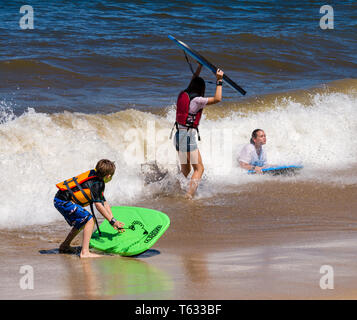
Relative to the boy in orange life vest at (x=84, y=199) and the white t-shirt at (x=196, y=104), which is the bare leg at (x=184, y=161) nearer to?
the white t-shirt at (x=196, y=104)

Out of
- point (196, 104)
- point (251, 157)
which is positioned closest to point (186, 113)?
point (196, 104)

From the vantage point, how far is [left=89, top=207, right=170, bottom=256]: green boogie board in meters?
5.46

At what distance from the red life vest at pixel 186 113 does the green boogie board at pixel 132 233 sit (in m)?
1.87

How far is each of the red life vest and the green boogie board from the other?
6.13ft

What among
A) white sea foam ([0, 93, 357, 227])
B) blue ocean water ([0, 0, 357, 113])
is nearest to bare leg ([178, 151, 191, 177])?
white sea foam ([0, 93, 357, 227])

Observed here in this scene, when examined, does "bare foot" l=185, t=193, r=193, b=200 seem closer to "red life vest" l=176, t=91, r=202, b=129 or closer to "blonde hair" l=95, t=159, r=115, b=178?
"red life vest" l=176, t=91, r=202, b=129

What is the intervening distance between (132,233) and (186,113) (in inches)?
89.1

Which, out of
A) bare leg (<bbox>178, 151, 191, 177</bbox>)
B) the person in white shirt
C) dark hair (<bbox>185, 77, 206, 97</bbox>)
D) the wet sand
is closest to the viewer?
the wet sand

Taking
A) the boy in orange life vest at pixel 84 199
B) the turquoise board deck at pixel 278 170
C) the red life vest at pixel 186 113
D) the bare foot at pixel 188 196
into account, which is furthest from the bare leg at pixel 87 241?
the turquoise board deck at pixel 278 170

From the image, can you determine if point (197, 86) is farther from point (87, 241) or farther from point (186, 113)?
point (87, 241)

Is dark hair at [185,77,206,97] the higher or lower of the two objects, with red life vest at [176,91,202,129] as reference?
higher

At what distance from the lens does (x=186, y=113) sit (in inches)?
296

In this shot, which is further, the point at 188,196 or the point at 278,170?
the point at 278,170
